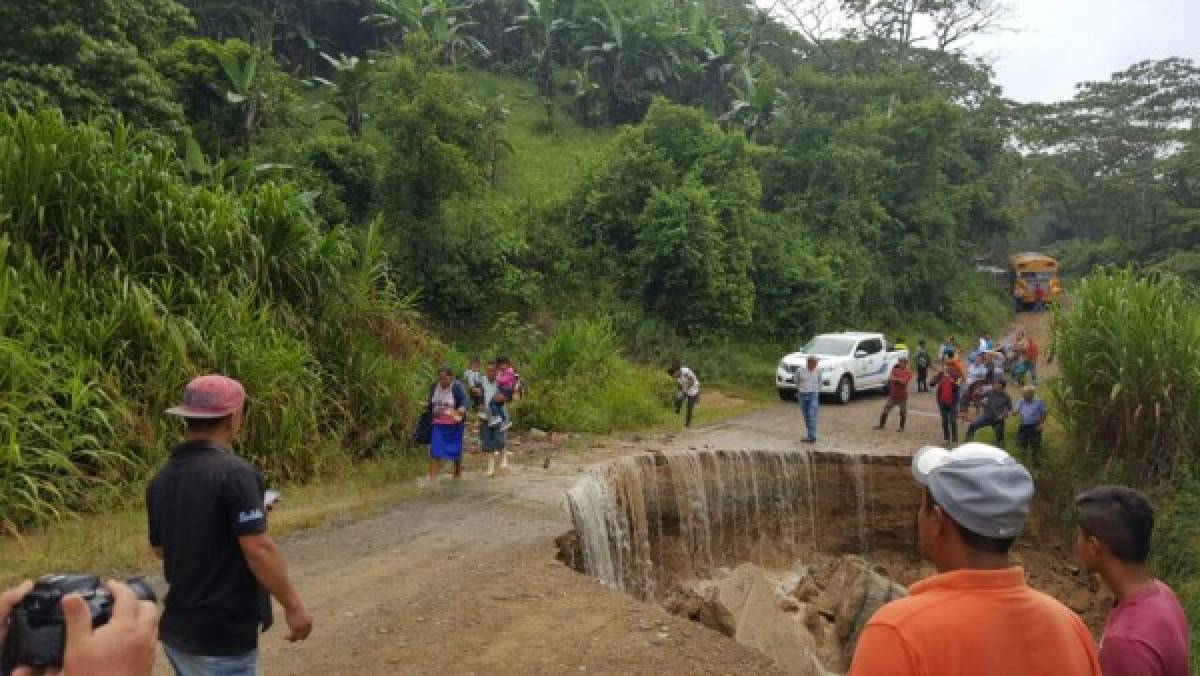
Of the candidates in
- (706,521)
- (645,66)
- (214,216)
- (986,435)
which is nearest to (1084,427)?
(986,435)

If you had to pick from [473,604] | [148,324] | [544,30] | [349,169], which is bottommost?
[473,604]

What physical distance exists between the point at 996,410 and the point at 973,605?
13032 mm

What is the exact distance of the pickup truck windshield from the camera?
19.6m

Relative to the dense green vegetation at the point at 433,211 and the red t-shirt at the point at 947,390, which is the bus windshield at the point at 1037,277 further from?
the red t-shirt at the point at 947,390

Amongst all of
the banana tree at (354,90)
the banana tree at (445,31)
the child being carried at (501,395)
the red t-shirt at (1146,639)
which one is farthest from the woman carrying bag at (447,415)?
the banana tree at (445,31)

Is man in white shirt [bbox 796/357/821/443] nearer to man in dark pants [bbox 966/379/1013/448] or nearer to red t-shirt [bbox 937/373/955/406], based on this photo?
red t-shirt [bbox 937/373/955/406]

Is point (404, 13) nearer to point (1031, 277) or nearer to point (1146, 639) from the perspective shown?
point (1031, 277)

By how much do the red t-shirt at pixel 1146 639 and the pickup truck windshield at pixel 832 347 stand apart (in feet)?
56.1

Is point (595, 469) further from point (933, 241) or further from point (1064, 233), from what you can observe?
point (1064, 233)

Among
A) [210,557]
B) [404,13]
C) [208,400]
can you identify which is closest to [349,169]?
[404,13]

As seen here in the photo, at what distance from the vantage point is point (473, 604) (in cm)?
677

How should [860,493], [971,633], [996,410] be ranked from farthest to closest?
[860,493] < [996,410] < [971,633]

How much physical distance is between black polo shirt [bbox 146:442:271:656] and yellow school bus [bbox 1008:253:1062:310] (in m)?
38.8

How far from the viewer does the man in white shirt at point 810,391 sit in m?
14.5
